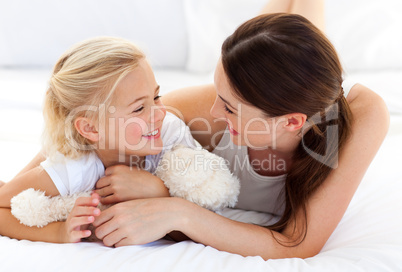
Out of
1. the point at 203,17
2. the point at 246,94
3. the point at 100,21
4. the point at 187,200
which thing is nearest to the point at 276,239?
the point at 187,200

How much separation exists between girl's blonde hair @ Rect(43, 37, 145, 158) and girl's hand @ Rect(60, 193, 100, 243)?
0.20 meters

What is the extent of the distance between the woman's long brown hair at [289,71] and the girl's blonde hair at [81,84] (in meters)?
0.29

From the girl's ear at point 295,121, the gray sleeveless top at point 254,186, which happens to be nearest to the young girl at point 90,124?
the gray sleeveless top at point 254,186

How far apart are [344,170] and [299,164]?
0.14m

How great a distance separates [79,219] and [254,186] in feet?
1.84

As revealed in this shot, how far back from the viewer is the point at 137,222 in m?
1.07

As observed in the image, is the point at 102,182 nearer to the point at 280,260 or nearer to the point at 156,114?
the point at 156,114

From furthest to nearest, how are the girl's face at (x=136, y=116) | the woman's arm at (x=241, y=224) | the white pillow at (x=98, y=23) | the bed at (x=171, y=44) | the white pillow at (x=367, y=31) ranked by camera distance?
the white pillow at (x=98, y=23), the white pillow at (x=367, y=31), the bed at (x=171, y=44), the girl's face at (x=136, y=116), the woman's arm at (x=241, y=224)

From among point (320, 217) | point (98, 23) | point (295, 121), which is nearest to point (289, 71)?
point (295, 121)

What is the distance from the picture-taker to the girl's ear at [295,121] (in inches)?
43.9

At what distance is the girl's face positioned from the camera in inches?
46.4

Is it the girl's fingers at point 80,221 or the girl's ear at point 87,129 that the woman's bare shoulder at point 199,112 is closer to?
the girl's ear at point 87,129

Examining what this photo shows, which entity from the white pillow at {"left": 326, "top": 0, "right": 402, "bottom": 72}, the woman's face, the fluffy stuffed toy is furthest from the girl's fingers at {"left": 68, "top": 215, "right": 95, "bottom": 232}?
the white pillow at {"left": 326, "top": 0, "right": 402, "bottom": 72}

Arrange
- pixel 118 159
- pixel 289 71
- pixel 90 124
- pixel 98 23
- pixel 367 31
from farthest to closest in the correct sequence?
pixel 98 23, pixel 367 31, pixel 118 159, pixel 90 124, pixel 289 71
